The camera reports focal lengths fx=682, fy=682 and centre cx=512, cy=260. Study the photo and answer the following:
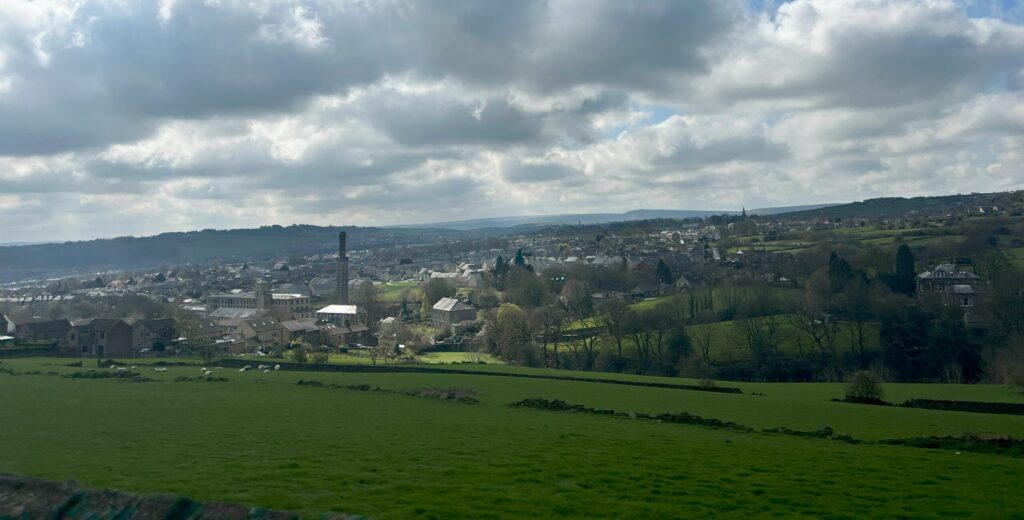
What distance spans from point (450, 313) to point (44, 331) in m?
49.7

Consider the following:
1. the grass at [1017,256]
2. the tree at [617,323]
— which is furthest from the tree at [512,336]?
the grass at [1017,256]

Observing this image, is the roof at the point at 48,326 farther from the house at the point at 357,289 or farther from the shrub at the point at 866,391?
the shrub at the point at 866,391

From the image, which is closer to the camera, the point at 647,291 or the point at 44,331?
the point at 44,331

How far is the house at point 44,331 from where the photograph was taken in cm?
7194

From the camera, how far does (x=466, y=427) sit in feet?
80.9

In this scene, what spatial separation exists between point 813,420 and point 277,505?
75.6ft

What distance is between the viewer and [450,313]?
101062mm

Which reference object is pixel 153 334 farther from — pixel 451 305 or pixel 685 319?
pixel 685 319

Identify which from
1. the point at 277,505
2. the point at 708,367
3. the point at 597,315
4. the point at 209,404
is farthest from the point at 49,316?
the point at 277,505

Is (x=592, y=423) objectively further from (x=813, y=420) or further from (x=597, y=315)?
(x=597, y=315)

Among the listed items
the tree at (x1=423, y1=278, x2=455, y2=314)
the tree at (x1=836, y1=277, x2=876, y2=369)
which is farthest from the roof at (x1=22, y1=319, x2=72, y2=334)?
the tree at (x1=836, y1=277, x2=876, y2=369)

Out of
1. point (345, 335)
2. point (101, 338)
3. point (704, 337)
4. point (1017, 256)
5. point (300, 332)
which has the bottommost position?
point (345, 335)

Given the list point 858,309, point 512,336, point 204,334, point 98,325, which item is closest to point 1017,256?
point 858,309

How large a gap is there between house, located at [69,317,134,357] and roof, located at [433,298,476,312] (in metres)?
44.0
